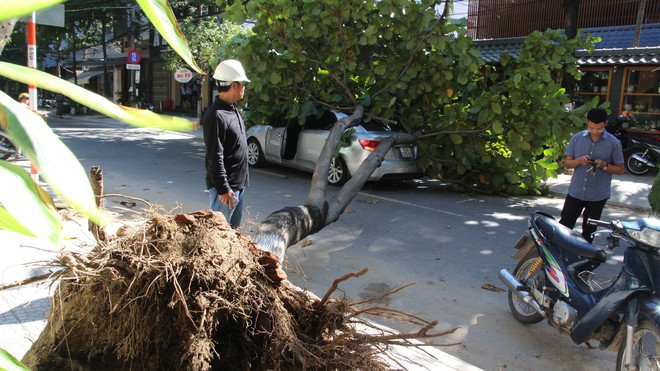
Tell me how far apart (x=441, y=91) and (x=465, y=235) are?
225cm

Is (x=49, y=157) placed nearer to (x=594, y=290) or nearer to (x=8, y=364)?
(x=8, y=364)

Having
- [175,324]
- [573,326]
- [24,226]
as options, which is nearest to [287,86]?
[573,326]

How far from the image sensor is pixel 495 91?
7988 millimetres

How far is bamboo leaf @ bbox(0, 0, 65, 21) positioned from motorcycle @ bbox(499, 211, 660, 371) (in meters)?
3.54

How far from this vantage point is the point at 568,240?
156 inches

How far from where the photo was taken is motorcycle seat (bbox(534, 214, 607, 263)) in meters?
3.76

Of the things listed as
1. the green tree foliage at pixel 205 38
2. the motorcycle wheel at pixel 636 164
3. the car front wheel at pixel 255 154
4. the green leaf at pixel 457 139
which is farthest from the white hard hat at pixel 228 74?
the green tree foliage at pixel 205 38

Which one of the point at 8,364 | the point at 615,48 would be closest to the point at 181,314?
the point at 8,364

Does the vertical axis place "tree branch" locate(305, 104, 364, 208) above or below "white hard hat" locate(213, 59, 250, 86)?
below

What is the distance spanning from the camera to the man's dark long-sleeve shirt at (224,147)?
13.8 ft

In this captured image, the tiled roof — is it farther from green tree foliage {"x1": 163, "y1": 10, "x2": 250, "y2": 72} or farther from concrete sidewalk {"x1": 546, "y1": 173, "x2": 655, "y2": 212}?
green tree foliage {"x1": 163, "y1": 10, "x2": 250, "y2": 72}

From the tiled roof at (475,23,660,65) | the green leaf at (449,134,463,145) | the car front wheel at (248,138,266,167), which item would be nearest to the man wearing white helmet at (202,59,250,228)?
the green leaf at (449,134,463,145)

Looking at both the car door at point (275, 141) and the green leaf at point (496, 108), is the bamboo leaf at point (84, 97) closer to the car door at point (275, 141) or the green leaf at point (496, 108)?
the green leaf at point (496, 108)

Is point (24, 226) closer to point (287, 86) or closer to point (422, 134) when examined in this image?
point (287, 86)
